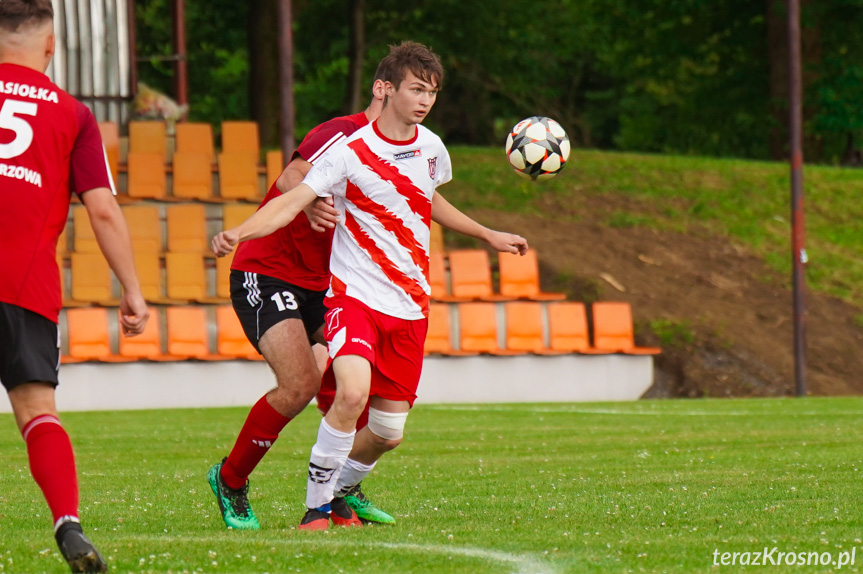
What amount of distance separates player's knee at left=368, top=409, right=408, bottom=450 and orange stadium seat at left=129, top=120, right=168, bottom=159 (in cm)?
1553

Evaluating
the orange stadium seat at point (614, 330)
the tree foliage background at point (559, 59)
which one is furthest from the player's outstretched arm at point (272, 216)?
the tree foliage background at point (559, 59)

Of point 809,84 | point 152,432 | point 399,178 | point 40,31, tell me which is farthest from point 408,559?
point 809,84

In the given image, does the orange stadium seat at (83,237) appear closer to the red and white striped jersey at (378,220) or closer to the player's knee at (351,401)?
the red and white striped jersey at (378,220)

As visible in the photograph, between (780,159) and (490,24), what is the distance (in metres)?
7.95

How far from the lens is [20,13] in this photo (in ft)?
15.4

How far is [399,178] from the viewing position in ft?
19.8

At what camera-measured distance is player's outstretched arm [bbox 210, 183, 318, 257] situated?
543 cm

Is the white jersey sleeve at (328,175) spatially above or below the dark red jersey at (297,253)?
above

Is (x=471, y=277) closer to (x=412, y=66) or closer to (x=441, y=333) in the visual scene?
(x=441, y=333)

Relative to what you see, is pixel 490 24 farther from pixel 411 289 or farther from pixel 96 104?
pixel 411 289

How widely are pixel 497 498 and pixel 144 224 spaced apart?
13207 millimetres

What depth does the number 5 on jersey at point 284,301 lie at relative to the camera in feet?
20.5

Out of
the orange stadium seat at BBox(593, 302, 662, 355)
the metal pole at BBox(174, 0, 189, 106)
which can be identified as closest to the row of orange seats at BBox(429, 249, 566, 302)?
the orange stadium seat at BBox(593, 302, 662, 355)

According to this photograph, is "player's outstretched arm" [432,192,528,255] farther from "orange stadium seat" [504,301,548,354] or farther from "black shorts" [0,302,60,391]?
"orange stadium seat" [504,301,548,354]
